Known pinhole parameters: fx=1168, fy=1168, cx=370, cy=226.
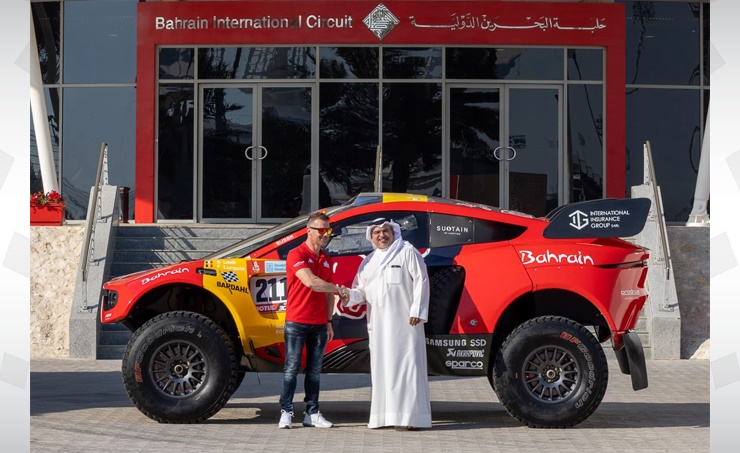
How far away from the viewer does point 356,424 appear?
32.9ft

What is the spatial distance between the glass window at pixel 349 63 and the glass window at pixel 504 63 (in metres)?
1.44

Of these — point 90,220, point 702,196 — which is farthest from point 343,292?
point 702,196

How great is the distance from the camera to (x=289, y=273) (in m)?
9.52

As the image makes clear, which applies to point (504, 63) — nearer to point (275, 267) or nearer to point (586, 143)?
point (586, 143)

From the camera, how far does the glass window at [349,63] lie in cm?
2212

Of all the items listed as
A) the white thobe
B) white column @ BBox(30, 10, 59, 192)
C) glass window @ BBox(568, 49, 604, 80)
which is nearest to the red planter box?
white column @ BBox(30, 10, 59, 192)

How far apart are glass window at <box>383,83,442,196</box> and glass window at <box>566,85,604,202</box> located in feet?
8.42

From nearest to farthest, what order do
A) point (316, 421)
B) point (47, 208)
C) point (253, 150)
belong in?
point (316, 421) → point (47, 208) → point (253, 150)

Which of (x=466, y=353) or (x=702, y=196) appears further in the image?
(x=702, y=196)

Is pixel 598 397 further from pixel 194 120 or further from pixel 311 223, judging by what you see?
pixel 194 120

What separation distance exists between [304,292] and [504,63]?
13.6 metres

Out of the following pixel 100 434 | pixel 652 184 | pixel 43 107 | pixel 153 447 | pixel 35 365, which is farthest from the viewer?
pixel 43 107

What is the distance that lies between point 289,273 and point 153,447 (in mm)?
1802
